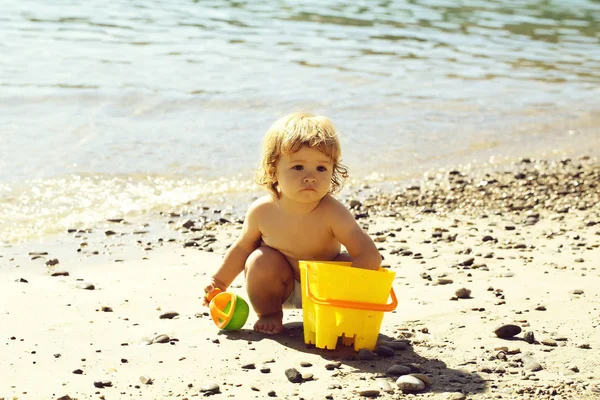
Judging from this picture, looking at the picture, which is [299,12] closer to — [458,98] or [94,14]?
[94,14]

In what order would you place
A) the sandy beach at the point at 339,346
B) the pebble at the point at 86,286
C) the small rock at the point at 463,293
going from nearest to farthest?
the sandy beach at the point at 339,346 → the small rock at the point at 463,293 → the pebble at the point at 86,286

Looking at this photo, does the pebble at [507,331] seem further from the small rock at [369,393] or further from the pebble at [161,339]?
the pebble at [161,339]

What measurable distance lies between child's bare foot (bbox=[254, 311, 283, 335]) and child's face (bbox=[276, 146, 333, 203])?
22.3 inches

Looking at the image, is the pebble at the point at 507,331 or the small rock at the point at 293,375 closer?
the small rock at the point at 293,375

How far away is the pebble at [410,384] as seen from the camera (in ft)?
10.8

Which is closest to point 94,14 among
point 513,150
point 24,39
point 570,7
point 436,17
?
point 24,39

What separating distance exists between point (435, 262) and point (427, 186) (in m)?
2.12

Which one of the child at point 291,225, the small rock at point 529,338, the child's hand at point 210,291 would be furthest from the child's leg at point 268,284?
the small rock at point 529,338

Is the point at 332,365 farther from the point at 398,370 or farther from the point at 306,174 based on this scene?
the point at 306,174

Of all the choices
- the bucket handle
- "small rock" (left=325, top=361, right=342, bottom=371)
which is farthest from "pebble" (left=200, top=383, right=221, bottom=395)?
the bucket handle

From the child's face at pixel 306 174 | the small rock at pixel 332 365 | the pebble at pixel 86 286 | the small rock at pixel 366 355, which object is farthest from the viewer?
the pebble at pixel 86 286

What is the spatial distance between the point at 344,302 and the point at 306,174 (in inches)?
23.9

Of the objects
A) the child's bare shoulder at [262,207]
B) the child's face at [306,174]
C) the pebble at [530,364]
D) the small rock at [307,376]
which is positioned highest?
the child's face at [306,174]

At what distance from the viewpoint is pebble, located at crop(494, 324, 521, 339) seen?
382 cm
